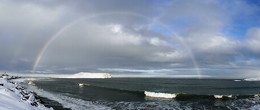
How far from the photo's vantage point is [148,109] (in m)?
25.0

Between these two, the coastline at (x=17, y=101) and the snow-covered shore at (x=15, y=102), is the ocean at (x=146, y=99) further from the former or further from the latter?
the snow-covered shore at (x=15, y=102)

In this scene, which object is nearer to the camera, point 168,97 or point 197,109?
point 197,109

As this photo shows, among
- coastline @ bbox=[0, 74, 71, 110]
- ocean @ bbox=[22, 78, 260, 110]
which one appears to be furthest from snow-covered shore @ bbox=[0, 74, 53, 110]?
ocean @ bbox=[22, 78, 260, 110]

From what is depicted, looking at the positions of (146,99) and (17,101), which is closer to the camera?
(17,101)

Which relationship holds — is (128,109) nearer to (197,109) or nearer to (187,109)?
(187,109)

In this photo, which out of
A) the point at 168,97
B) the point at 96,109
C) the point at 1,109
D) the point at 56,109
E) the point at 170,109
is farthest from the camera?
the point at 168,97

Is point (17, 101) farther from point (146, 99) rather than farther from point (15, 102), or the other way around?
point (146, 99)

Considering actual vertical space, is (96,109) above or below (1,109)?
below

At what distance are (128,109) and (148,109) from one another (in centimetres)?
294

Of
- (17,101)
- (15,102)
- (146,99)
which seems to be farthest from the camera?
(146,99)

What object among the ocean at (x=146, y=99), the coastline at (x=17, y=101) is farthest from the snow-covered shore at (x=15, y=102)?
→ the ocean at (x=146, y=99)

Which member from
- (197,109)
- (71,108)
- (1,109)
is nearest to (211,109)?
(197,109)

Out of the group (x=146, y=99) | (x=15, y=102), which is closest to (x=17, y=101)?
(x=15, y=102)

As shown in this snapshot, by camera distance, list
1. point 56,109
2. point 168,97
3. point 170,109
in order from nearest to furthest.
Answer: point 56,109
point 170,109
point 168,97
